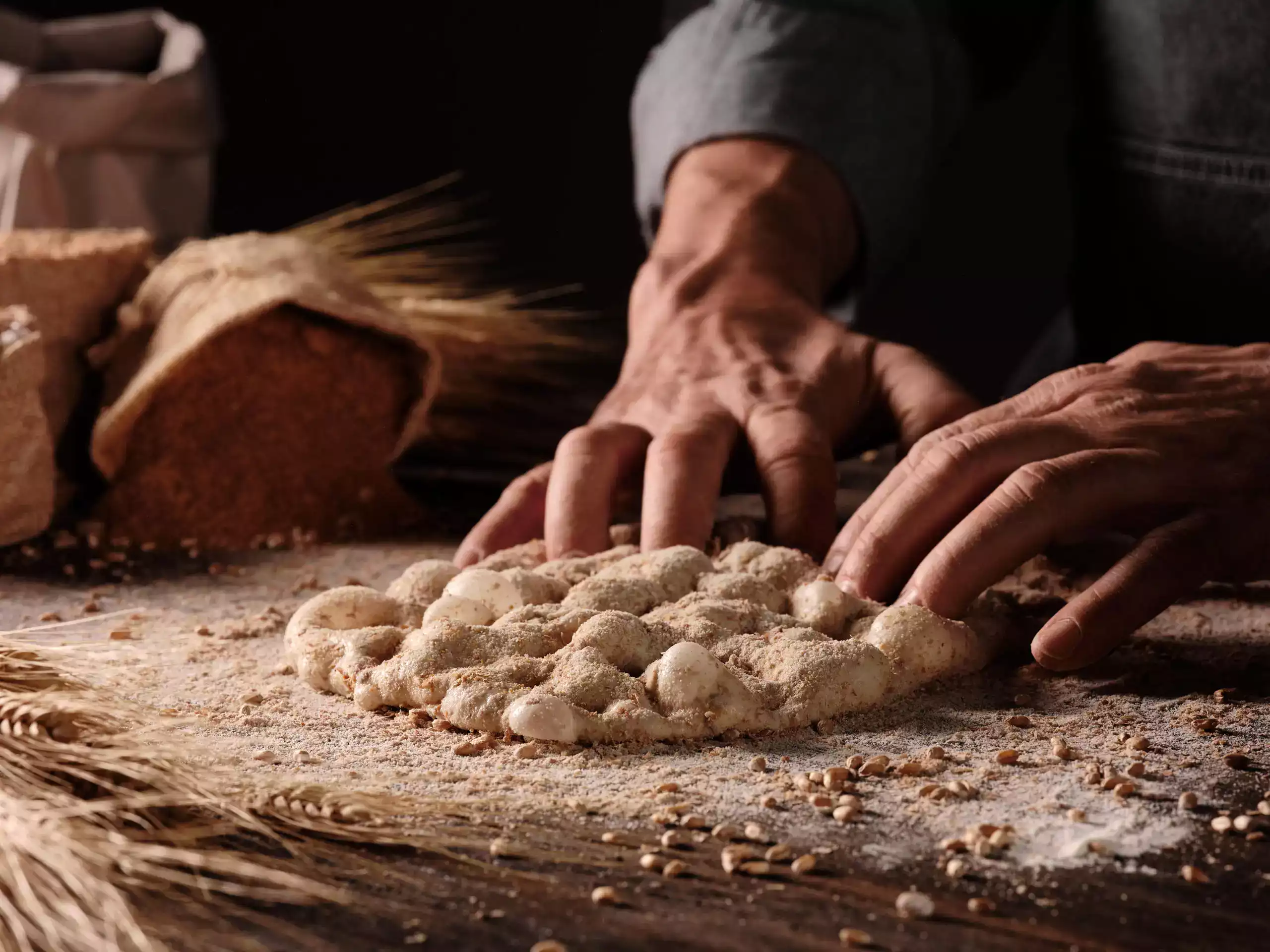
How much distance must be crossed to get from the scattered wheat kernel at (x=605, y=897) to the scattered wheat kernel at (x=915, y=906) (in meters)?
0.17

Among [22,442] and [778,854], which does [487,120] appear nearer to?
[22,442]

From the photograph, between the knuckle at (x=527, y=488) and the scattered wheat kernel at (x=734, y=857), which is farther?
the knuckle at (x=527, y=488)

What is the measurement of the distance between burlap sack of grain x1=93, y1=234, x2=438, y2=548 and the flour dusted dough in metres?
0.59

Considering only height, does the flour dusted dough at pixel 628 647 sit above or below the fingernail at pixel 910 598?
below

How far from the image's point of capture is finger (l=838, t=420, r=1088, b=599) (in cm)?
136

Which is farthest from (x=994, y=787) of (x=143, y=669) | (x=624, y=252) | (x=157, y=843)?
(x=624, y=252)

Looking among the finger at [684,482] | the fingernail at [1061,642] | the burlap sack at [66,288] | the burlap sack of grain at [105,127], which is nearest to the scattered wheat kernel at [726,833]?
the fingernail at [1061,642]

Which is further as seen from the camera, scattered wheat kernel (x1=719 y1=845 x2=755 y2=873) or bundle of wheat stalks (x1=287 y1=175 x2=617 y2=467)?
bundle of wheat stalks (x1=287 y1=175 x2=617 y2=467)

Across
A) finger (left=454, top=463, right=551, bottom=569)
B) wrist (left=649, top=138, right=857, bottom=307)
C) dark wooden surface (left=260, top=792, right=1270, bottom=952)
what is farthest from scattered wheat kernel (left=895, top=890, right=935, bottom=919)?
wrist (left=649, top=138, right=857, bottom=307)

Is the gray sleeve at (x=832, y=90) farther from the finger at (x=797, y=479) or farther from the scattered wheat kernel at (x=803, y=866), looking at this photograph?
the scattered wheat kernel at (x=803, y=866)

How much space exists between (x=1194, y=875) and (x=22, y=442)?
1326 mm

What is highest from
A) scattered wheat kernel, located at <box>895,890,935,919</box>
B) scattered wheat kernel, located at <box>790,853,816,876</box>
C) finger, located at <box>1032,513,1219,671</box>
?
finger, located at <box>1032,513,1219,671</box>

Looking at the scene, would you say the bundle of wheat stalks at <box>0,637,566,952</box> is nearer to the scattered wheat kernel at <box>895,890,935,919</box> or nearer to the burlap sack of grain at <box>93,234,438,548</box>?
the scattered wheat kernel at <box>895,890,935,919</box>

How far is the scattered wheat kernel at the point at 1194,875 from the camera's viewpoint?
36.3 inches
